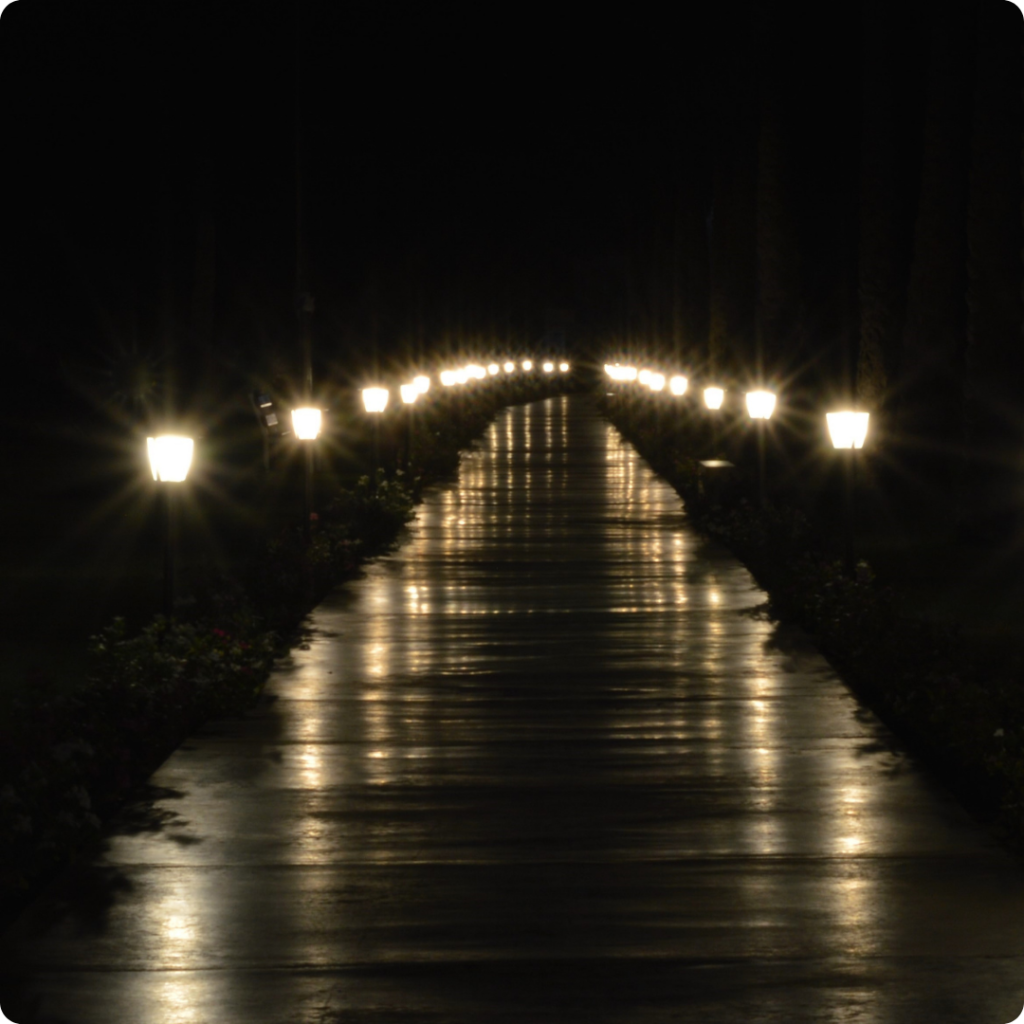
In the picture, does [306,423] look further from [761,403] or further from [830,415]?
[830,415]

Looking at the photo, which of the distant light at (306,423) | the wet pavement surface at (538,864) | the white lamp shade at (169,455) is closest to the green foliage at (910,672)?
the wet pavement surface at (538,864)

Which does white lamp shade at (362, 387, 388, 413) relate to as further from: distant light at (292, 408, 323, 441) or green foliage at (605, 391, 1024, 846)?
green foliage at (605, 391, 1024, 846)

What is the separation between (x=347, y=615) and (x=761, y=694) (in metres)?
5.74

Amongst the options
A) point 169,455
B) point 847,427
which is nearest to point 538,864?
point 169,455

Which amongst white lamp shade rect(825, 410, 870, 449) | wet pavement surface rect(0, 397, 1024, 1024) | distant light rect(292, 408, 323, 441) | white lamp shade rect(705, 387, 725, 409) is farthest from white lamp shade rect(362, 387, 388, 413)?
wet pavement surface rect(0, 397, 1024, 1024)

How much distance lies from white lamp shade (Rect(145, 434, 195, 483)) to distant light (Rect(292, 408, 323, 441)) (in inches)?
377

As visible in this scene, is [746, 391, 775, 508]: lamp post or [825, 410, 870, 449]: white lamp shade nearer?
[825, 410, 870, 449]: white lamp shade

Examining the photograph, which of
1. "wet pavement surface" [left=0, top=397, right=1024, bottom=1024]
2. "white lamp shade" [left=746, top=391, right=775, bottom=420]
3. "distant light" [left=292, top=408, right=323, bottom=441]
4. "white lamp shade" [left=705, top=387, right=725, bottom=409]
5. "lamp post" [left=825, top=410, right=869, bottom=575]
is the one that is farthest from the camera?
"white lamp shade" [left=705, top=387, right=725, bottom=409]

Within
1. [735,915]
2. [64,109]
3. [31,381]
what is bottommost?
[735,915]

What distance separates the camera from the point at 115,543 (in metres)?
26.3

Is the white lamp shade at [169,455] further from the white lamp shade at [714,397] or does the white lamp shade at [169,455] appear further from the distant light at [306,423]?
the white lamp shade at [714,397]

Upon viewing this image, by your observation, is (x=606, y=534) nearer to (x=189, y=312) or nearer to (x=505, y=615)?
(x=505, y=615)

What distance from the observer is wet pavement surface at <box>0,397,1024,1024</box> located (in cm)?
720

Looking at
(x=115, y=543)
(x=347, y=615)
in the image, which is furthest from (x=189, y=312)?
(x=347, y=615)
